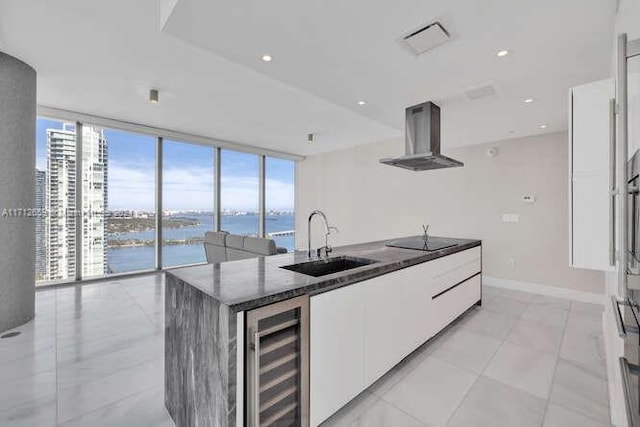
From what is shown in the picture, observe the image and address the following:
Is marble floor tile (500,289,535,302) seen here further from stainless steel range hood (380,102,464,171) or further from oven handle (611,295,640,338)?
oven handle (611,295,640,338)

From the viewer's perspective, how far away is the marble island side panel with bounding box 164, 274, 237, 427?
112cm

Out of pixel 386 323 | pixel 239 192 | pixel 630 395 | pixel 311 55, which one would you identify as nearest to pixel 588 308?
pixel 386 323

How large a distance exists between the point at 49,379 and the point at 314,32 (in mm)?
3114

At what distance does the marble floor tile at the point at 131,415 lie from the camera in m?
1.62

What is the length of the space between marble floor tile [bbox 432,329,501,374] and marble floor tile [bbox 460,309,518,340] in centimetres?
13

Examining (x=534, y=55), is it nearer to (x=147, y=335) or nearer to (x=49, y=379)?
(x=147, y=335)

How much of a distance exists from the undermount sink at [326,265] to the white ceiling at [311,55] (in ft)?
5.23

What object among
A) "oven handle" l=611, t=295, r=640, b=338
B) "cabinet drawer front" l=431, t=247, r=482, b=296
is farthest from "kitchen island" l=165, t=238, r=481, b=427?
"oven handle" l=611, t=295, r=640, b=338

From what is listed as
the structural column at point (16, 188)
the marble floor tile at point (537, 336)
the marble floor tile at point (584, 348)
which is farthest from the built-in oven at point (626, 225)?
the structural column at point (16, 188)

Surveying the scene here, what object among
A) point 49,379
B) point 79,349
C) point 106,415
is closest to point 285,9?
point 106,415

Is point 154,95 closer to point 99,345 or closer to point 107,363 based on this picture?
point 99,345

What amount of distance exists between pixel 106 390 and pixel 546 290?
5480 millimetres

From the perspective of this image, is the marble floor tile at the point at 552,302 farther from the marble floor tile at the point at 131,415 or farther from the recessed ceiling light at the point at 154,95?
the recessed ceiling light at the point at 154,95

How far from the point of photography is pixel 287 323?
1.33 m
